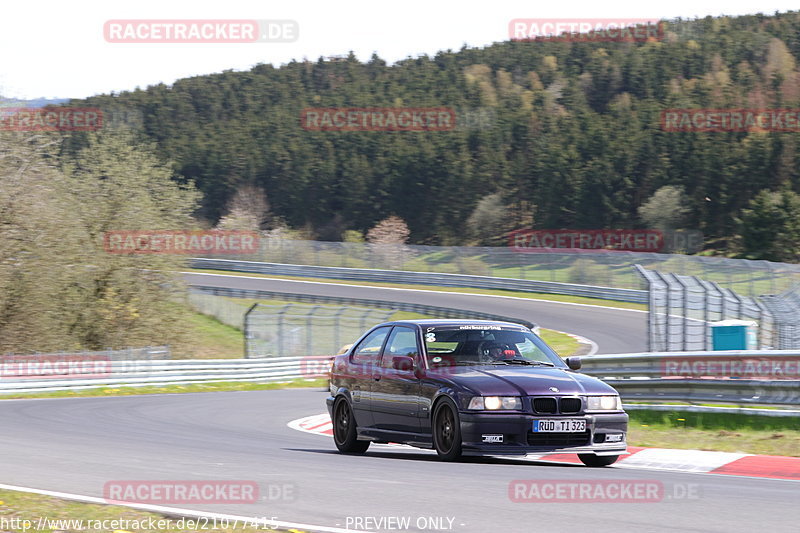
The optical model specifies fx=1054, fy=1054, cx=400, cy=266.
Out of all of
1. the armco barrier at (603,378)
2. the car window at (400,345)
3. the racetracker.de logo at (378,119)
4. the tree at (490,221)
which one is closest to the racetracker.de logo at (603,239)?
Result: the tree at (490,221)

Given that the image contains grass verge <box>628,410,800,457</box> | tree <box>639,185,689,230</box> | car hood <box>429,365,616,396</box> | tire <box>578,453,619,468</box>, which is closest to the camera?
car hood <box>429,365,616,396</box>

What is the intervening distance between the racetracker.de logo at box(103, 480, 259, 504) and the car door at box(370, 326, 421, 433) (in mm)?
2359

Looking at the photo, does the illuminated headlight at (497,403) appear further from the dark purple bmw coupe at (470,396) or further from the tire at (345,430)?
the tire at (345,430)

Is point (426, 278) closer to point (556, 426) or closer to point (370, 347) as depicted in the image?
point (370, 347)

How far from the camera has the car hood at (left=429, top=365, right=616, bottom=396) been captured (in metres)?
9.45

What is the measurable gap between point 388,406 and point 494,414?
65.8 inches

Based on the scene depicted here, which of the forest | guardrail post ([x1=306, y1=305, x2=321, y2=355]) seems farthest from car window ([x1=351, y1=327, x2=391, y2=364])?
the forest

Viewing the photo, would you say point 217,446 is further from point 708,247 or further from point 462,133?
point 462,133

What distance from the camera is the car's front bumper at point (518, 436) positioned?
934 centimetres

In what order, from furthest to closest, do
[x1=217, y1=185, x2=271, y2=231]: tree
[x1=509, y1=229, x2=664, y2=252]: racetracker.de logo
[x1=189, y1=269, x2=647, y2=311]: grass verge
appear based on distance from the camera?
[x1=217, y1=185, x2=271, y2=231]: tree, [x1=509, y1=229, x2=664, y2=252]: racetracker.de logo, [x1=189, y1=269, x2=647, y2=311]: grass verge

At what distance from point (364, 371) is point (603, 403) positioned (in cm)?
278

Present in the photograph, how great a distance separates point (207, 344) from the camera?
142 feet

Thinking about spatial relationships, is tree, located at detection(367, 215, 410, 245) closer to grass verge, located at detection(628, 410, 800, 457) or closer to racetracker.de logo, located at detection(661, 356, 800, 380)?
racetracker.de logo, located at detection(661, 356, 800, 380)

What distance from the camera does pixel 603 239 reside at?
8419 centimetres
